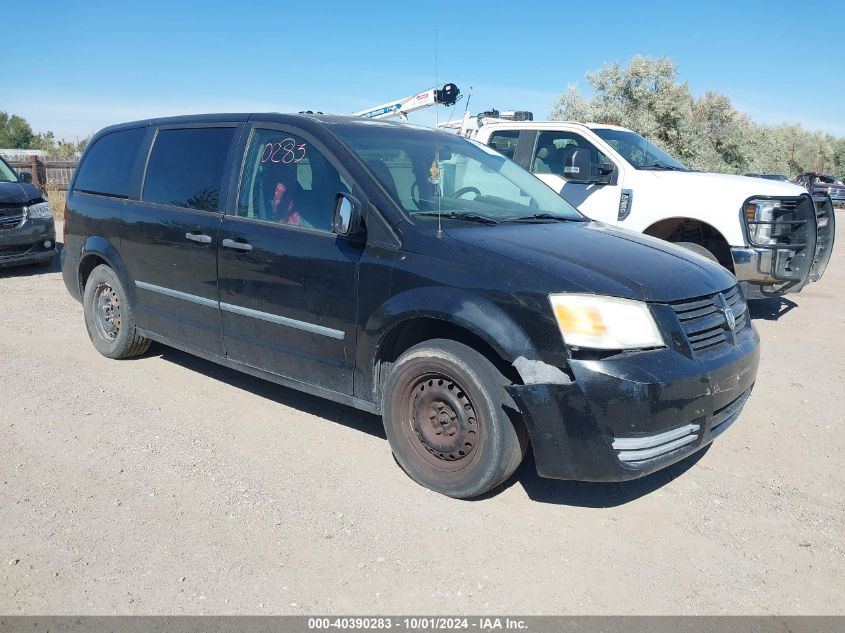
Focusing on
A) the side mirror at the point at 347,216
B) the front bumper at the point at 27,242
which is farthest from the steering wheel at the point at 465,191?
the front bumper at the point at 27,242

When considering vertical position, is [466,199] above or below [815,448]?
above

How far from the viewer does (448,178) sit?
431cm

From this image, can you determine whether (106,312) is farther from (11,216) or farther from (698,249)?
(698,249)

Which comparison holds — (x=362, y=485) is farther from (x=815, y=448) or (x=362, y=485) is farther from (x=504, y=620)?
(x=815, y=448)

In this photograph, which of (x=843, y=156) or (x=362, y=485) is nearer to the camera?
(x=362, y=485)

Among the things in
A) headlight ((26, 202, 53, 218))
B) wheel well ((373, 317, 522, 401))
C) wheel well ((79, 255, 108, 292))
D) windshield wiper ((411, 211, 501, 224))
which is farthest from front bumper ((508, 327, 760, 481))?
headlight ((26, 202, 53, 218))

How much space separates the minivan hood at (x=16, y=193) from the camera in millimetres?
9334

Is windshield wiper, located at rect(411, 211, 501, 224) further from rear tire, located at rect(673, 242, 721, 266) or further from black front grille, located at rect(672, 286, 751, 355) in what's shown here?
rear tire, located at rect(673, 242, 721, 266)

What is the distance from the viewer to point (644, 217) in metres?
7.64

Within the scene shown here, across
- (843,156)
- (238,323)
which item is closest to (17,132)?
(843,156)

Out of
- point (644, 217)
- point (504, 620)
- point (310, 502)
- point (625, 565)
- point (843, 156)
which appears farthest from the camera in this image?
point (843, 156)

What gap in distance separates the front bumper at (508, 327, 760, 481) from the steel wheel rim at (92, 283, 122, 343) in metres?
3.82

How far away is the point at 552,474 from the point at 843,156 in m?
64.5

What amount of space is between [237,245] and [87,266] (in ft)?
7.55
